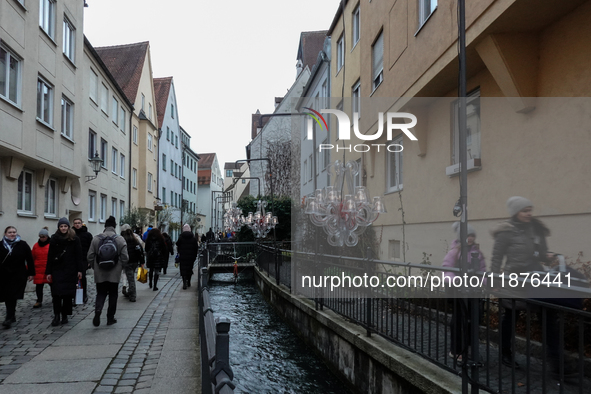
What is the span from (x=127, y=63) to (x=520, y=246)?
34.5 metres

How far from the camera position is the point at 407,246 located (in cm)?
1237

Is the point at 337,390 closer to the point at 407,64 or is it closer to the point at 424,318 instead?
the point at 424,318

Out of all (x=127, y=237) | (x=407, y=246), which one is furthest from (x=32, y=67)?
(x=407, y=246)

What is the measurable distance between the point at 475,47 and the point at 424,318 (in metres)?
4.55

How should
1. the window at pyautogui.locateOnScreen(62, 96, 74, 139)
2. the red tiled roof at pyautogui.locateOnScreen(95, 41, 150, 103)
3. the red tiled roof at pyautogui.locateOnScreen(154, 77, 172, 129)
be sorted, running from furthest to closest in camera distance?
the red tiled roof at pyautogui.locateOnScreen(154, 77, 172, 129) → the red tiled roof at pyautogui.locateOnScreen(95, 41, 150, 103) → the window at pyautogui.locateOnScreen(62, 96, 74, 139)

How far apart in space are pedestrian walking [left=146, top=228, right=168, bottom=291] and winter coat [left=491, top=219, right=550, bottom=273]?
10.7 meters

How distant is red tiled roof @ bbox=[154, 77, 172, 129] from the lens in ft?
142

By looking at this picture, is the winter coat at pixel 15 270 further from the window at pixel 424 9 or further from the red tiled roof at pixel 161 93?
the red tiled roof at pixel 161 93

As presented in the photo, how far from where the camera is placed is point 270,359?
864cm

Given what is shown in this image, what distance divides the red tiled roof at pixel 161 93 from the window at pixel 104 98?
15318 millimetres

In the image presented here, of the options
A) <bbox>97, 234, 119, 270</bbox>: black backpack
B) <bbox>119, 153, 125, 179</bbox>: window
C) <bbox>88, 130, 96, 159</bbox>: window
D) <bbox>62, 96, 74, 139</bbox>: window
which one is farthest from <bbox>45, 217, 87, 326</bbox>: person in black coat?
<bbox>119, 153, 125, 179</bbox>: window

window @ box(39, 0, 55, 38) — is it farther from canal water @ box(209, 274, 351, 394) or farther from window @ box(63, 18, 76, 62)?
canal water @ box(209, 274, 351, 394)

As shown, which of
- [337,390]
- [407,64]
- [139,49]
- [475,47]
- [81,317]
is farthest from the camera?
[139,49]

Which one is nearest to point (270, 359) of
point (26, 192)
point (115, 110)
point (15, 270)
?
point (15, 270)
